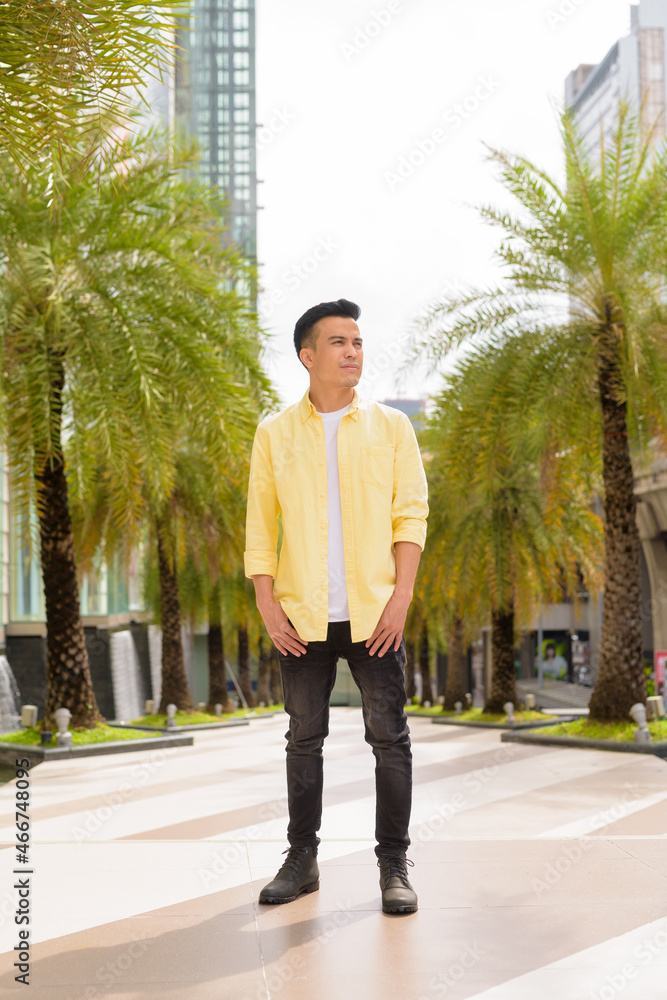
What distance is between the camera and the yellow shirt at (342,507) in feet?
11.4

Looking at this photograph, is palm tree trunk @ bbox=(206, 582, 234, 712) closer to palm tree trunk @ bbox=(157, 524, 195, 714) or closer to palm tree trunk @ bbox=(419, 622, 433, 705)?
palm tree trunk @ bbox=(157, 524, 195, 714)

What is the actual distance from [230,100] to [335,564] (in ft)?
231

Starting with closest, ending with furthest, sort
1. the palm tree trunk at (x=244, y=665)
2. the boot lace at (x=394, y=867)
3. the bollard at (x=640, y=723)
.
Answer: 1. the boot lace at (x=394, y=867)
2. the bollard at (x=640, y=723)
3. the palm tree trunk at (x=244, y=665)

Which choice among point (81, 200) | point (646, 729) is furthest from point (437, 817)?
point (81, 200)

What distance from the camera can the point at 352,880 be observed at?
367 centimetres

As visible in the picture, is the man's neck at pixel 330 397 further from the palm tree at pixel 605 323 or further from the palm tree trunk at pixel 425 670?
the palm tree trunk at pixel 425 670

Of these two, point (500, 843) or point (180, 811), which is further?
point (180, 811)

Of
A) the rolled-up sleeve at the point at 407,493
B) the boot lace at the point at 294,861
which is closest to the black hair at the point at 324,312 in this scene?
the rolled-up sleeve at the point at 407,493

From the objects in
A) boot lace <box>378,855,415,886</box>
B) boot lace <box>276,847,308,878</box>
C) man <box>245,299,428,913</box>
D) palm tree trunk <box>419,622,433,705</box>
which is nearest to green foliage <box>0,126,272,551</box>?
man <box>245,299,428,913</box>

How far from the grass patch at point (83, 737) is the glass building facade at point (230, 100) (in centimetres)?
5344

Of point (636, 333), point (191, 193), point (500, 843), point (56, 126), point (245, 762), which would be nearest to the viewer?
point (500, 843)

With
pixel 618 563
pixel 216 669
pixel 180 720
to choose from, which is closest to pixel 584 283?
pixel 618 563

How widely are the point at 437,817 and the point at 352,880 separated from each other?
168cm

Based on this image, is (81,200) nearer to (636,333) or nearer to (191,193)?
(191,193)
